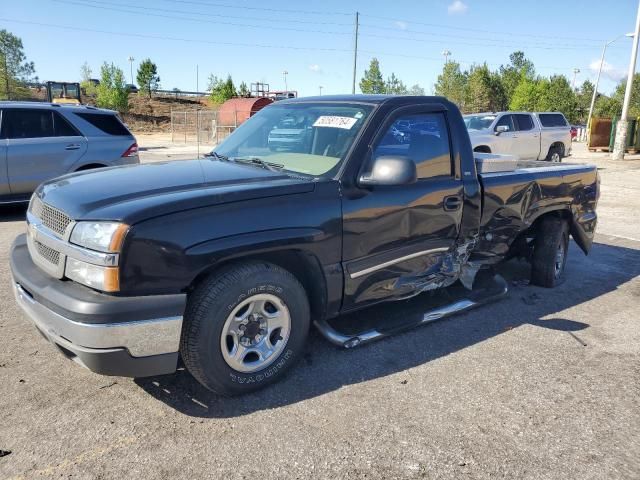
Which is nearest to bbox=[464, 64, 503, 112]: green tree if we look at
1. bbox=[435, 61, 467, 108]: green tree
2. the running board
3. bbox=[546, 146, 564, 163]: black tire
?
bbox=[435, 61, 467, 108]: green tree

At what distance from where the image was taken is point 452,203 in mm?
4121

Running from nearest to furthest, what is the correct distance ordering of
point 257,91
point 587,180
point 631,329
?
point 631,329 < point 587,180 < point 257,91

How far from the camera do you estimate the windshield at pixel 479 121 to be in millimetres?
15805

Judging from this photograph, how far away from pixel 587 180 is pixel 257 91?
6736cm

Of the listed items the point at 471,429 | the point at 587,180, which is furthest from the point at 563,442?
the point at 587,180

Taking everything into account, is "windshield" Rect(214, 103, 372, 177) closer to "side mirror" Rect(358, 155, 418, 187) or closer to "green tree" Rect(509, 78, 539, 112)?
"side mirror" Rect(358, 155, 418, 187)

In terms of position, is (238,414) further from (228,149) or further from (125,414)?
(228,149)

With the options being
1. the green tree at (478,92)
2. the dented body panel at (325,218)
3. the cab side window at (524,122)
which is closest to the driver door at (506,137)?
the cab side window at (524,122)

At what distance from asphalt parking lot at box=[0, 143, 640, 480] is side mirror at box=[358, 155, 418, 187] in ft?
4.24

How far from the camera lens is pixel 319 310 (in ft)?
11.5

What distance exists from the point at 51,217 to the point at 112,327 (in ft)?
3.09

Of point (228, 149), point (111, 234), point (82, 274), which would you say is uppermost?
point (228, 149)

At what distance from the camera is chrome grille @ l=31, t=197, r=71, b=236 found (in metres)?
2.97

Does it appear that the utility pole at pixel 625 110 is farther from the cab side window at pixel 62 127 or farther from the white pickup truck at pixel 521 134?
the cab side window at pixel 62 127
